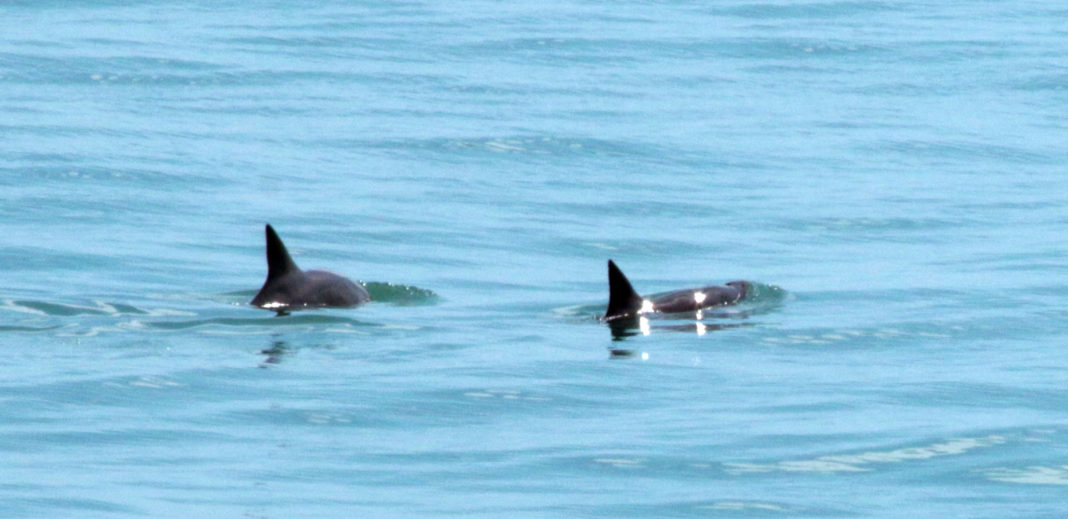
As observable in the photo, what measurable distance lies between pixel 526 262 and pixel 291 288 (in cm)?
446

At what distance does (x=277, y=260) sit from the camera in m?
18.5

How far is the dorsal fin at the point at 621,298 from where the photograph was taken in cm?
1794

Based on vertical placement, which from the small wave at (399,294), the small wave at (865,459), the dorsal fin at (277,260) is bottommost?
the small wave at (399,294)

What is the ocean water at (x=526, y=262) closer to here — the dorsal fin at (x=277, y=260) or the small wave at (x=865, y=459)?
the small wave at (x=865, y=459)

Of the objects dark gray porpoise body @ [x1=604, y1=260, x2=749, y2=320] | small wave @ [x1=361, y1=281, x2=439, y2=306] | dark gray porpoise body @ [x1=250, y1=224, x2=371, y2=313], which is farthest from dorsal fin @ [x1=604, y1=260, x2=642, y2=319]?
dark gray porpoise body @ [x1=250, y1=224, x2=371, y2=313]

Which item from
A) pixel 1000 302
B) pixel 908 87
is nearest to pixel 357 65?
pixel 908 87

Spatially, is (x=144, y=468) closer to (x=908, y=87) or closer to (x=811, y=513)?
(x=811, y=513)

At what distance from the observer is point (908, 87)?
39.5m

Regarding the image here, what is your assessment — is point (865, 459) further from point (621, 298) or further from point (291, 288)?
point (291, 288)

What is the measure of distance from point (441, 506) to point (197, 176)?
16.6 m

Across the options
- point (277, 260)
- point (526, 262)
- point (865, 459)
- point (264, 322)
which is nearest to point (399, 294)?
point (277, 260)

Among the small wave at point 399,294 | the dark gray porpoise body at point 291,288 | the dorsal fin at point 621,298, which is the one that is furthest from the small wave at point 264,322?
the dorsal fin at point 621,298

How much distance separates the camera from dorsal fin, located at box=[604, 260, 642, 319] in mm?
17938

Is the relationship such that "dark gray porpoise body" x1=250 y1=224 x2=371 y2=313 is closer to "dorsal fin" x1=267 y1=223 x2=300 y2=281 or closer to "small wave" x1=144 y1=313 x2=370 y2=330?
"dorsal fin" x1=267 y1=223 x2=300 y2=281
